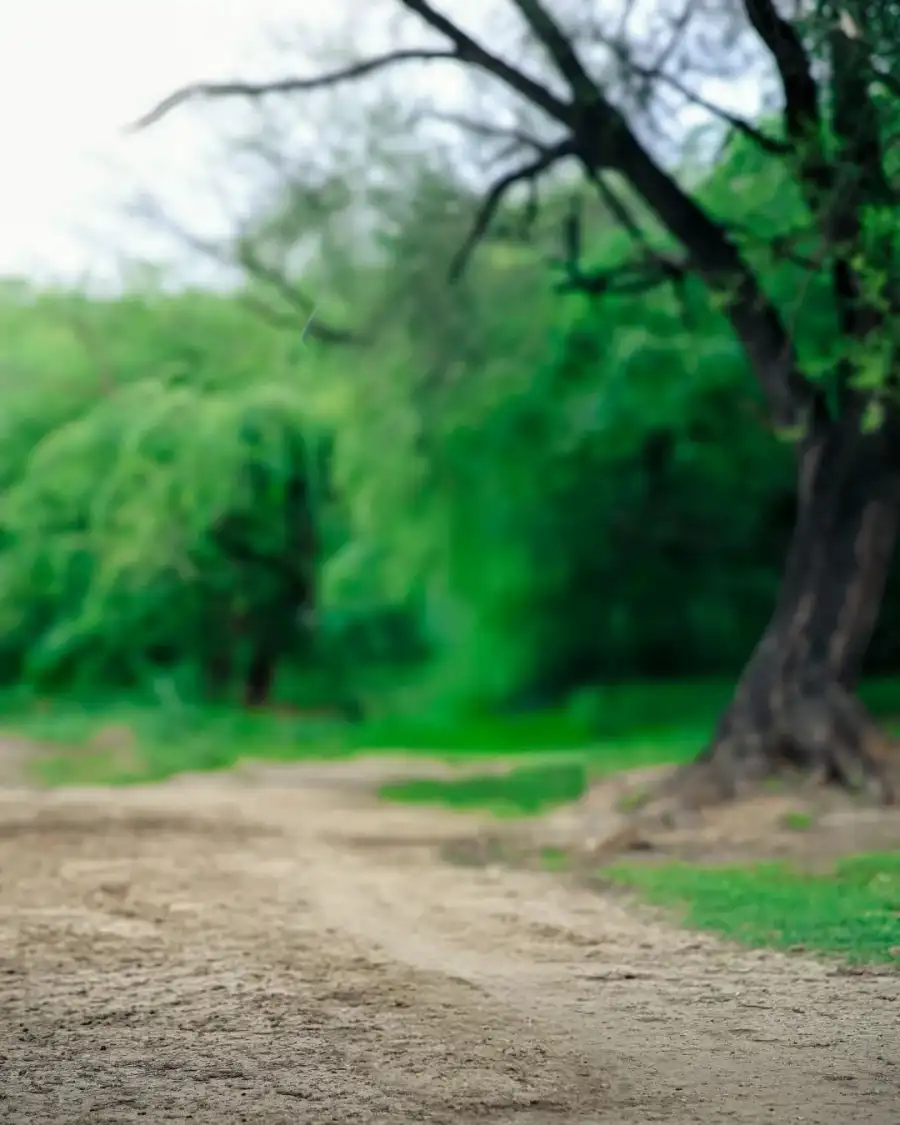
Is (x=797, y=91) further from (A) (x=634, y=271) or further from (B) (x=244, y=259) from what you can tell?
(B) (x=244, y=259)

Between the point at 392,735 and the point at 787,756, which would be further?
the point at 392,735

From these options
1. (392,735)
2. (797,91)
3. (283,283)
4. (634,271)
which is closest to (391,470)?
(283,283)

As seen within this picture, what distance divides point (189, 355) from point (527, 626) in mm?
8088

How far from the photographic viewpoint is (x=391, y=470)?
807 inches

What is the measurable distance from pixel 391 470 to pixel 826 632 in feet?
30.2

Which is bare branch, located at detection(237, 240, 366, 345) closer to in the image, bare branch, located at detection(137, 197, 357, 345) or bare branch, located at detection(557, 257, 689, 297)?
bare branch, located at detection(137, 197, 357, 345)

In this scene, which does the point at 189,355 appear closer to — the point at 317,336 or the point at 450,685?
the point at 450,685

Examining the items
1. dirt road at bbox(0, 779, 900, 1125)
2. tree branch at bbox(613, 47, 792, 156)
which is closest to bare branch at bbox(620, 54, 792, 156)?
tree branch at bbox(613, 47, 792, 156)

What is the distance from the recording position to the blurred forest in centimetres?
1652

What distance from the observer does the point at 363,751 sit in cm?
2097

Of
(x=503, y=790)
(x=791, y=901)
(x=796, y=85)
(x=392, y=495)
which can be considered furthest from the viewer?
(x=392, y=495)

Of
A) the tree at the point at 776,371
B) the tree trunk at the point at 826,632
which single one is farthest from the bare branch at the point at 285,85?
the tree trunk at the point at 826,632

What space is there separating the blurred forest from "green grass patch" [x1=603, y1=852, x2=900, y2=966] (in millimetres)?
7562

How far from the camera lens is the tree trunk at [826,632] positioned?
12.3 meters
